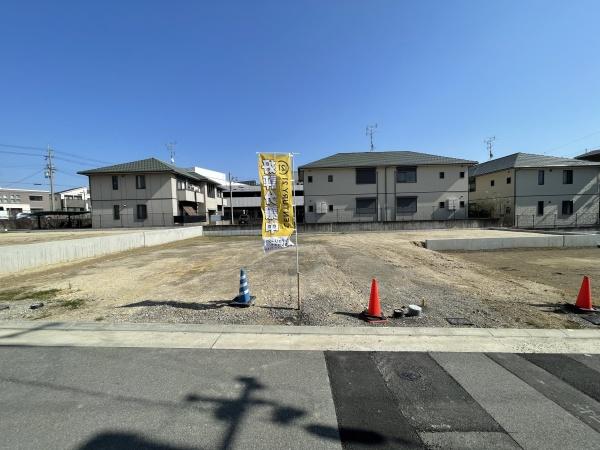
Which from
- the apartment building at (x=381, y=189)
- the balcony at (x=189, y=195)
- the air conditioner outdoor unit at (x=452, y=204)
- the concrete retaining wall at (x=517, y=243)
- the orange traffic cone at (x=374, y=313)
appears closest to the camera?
the orange traffic cone at (x=374, y=313)

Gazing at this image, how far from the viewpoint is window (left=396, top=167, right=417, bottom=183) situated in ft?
103

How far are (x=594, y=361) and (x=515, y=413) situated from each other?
1.99 m

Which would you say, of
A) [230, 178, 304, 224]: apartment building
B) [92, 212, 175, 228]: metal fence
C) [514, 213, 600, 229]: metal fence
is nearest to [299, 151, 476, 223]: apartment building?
[514, 213, 600, 229]: metal fence

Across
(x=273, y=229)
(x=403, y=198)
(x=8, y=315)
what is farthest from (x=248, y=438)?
(x=403, y=198)

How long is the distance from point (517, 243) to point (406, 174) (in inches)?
649

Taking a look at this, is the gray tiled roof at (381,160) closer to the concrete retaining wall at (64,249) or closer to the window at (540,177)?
the window at (540,177)

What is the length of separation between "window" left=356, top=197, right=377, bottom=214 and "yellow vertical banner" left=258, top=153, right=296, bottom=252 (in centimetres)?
2611

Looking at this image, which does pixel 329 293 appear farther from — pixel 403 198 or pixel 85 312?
pixel 403 198

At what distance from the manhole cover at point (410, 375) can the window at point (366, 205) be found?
28.5 m

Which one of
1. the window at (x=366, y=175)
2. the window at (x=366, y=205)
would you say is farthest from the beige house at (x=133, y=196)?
the window at (x=366, y=175)

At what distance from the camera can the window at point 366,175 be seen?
3134 centimetres

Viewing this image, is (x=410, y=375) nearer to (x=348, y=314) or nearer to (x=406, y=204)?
(x=348, y=314)

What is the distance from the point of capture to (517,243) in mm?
16156

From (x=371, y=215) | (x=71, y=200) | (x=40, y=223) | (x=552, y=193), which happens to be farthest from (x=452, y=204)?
(x=71, y=200)
